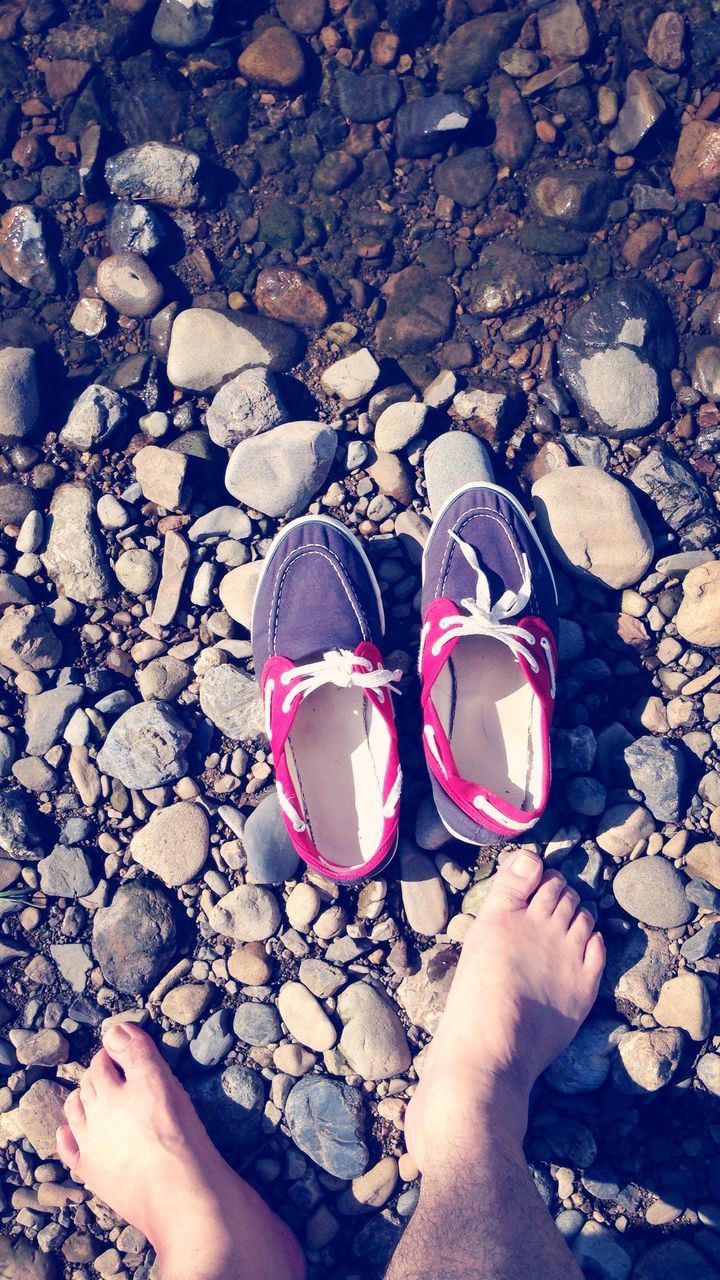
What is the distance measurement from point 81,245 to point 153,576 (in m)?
1.44

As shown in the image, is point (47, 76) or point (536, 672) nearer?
point (536, 672)

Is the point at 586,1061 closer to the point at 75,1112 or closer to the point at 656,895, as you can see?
the point at 656,895

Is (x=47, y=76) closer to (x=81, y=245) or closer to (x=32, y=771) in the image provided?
(x=81, y=245)

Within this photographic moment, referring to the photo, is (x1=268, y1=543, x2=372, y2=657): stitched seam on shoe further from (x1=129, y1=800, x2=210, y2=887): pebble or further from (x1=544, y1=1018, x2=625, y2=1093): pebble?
(x1=544, y1=1018, x2=625, y2=1093): pebble

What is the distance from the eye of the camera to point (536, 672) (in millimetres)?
2764

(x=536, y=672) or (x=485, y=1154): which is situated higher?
(x=536, y=672)

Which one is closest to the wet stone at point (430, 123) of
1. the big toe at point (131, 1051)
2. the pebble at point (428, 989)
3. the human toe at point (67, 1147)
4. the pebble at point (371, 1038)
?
the pebble at point (428, 989)

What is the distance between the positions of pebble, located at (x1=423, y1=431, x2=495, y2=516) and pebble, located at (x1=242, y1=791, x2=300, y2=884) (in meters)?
1.28

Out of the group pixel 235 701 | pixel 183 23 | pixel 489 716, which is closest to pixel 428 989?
pixel 489 716

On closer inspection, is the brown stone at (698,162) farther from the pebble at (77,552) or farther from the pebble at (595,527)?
the pebble at (77,552)

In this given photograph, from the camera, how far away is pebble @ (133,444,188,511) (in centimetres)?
312

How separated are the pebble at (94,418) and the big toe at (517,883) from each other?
205 centimetres

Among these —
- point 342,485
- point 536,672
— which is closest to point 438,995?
point 536,672

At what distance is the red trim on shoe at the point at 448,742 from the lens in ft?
8.45
